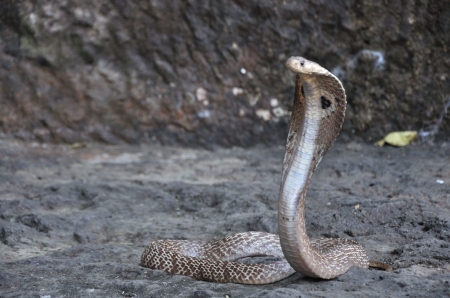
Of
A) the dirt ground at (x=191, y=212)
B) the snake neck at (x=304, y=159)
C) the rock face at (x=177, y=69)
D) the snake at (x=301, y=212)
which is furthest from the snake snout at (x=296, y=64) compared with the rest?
the rock face at (x=177, y=69)

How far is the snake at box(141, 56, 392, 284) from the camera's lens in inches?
136

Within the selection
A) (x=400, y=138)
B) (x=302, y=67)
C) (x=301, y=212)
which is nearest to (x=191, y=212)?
(x=301, y=212)

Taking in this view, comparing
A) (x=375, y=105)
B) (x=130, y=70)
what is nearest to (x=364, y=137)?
(x=375, y=105)

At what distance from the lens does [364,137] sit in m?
8.23

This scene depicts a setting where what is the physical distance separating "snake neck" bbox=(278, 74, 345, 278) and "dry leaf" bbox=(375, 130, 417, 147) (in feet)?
14.6

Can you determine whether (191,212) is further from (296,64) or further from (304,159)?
(296,64)

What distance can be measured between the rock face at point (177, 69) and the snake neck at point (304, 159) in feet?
15.5

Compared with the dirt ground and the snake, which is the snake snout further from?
the dirt ground

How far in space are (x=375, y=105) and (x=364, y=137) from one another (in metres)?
0.41

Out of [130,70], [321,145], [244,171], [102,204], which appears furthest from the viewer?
[130,70]

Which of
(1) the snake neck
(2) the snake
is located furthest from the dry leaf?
(1) the snake neck

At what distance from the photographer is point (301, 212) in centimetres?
357

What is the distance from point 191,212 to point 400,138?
3.21 m

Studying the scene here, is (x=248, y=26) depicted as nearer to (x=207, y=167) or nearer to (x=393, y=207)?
(x=207, y=167)
